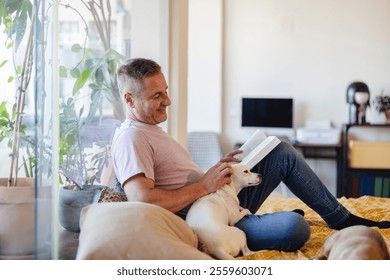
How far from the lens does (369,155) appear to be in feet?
15.8

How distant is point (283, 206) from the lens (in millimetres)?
2730

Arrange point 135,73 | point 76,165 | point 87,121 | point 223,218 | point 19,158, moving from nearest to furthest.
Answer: point 19,158 → point 223,218 → point 135,73 → point 76,165 → point 87,121

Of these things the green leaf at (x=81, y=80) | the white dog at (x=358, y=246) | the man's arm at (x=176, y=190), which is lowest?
the white dog at (x=358, y=246)

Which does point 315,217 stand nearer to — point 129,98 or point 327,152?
point 129,98

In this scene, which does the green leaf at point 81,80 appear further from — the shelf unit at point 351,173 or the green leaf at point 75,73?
the shelf unit at point 351,173

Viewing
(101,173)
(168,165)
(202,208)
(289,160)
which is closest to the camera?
(202,208)

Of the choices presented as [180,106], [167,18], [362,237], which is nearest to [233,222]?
[362,237]

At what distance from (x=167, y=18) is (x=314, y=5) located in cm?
232

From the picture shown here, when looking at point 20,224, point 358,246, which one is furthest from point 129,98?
point 358,246

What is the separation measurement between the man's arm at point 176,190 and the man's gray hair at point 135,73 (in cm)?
33

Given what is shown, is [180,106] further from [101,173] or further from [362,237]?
[362,237]

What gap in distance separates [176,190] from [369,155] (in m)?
3.31

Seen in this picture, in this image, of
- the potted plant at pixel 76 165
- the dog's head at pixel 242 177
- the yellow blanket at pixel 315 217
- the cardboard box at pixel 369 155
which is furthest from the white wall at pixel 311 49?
the dog's head at pixel 242 177

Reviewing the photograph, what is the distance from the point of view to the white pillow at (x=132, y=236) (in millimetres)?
1450
